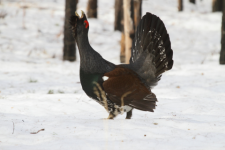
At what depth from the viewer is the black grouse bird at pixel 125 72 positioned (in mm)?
4129

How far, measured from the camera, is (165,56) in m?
4.89

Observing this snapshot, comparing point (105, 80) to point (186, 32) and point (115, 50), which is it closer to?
point (115, 50)

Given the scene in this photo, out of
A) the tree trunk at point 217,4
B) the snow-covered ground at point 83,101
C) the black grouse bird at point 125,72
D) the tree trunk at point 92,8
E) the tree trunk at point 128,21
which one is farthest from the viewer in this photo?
the tree trunk at point 217,4

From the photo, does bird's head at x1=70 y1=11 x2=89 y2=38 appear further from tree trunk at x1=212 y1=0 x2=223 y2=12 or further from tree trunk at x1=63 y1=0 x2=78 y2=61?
tree trunk at x1=212 y1=0 x2=223 y2=12

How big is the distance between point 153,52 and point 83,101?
6.46 ft

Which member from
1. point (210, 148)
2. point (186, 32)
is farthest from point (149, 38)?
point (186, 32)

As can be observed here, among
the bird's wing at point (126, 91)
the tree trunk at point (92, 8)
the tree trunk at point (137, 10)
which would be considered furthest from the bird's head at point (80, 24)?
the tree trunk at point (92, 8)

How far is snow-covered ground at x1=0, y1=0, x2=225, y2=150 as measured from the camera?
3529 millimetres

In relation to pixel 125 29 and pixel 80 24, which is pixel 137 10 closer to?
pixel 125 29

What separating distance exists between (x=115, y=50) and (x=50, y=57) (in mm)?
3701

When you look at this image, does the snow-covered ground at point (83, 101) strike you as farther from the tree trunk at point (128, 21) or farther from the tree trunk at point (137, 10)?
the tree trunk at point (137, 10)

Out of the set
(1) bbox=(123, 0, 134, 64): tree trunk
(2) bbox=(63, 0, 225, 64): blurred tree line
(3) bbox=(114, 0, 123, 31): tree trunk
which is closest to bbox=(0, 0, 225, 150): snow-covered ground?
(2) bbox=(63, 0, 225, 64): blurred tree line

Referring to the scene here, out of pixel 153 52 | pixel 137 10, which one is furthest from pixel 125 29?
pixel 153 52

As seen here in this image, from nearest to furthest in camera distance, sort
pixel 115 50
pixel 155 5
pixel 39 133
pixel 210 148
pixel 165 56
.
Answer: pixel 210 148
pixel 39 133
pixel 165 56
pixel 115 50
pixel 155 5
